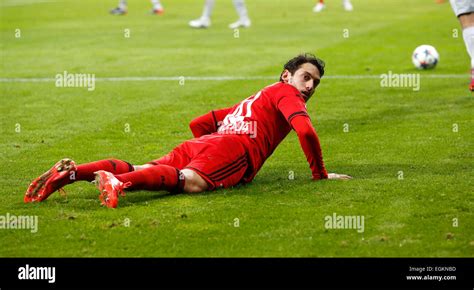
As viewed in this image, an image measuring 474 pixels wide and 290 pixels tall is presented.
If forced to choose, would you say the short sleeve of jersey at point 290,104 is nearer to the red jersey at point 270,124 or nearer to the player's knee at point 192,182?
the red jersey at point 270,124

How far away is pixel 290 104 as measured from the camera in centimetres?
769

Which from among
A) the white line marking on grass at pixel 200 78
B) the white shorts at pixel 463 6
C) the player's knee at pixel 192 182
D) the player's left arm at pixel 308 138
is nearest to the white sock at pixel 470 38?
the white shorts at pixel 463 6

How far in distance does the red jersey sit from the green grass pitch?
265 mm

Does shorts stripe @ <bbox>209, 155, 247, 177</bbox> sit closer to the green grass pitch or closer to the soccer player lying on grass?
the soccer player lying on grass

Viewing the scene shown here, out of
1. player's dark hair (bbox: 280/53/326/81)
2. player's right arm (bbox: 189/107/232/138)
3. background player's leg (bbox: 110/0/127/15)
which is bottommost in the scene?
player's right arm (bbox: 189/107/232/138)

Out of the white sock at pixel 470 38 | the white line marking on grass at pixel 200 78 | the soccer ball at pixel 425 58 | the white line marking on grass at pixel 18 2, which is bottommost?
the white sock at pixel 470 38

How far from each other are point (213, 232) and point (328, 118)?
17.0 feet

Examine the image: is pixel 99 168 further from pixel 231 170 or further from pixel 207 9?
pixel 207 9

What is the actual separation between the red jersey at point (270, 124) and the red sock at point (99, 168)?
0.92 meters

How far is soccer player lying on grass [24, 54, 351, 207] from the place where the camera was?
7.23 m

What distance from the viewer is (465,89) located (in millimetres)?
13250

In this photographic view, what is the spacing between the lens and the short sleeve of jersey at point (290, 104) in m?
7.59

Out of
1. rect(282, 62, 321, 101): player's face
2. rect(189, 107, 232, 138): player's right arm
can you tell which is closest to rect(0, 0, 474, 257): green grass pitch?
rect(189, 107, 232, 138): player's right arm

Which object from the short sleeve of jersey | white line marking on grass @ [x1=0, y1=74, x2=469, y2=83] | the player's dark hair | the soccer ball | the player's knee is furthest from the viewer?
the soccer ball
